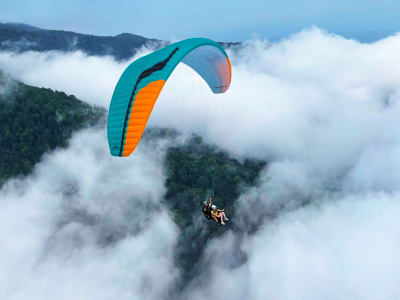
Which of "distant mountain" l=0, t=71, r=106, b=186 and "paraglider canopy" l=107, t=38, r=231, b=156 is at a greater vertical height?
"paraglider canopy" l=107, t=38, r=231, b=156

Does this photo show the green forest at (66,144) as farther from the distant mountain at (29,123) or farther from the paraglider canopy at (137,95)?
the paraglider canopy at (137,95)

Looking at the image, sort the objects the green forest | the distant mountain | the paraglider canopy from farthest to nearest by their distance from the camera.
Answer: the green forest < the distant mountain < the paraglider canopy

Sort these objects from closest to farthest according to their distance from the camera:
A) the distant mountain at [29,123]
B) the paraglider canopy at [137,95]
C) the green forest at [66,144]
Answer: the paraglider canopy at [137,95]
the distant mountain at [29,123]
the green forest at [66,144]

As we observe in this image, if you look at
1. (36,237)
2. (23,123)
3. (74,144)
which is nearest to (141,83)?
(23,123)

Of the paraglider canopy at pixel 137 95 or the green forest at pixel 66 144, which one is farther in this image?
the green forest at pixel 66 144

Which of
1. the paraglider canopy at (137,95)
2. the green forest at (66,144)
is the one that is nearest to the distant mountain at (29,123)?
the green forest at (66,144)

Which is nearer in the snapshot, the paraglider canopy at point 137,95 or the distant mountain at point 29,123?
the paraglider canopy at point 137,95

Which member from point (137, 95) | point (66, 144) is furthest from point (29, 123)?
point (137, 95)

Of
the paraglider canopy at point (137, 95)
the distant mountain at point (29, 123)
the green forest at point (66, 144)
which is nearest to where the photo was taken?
the paraglider canopy at point (137, 95)

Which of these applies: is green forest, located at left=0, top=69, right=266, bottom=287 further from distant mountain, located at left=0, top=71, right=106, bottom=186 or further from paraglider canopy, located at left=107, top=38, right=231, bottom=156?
paraglider canopy, located at left=107, top=38, right=231, bottom=156

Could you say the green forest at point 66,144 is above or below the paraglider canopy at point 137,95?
below

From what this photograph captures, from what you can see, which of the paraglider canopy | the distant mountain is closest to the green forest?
the distant mountain
